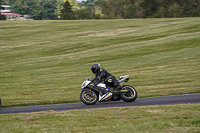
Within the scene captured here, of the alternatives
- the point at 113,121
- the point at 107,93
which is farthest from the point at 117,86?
the point at 113,121

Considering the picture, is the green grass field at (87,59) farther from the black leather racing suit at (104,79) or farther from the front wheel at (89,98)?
the black leather racing suit at (104,79)

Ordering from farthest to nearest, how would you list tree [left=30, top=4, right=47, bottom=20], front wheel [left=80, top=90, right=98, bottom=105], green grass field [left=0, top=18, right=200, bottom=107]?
tree [left=30, top=4, right=47, bottom=20]
green grass field [left=0, top=18, right=200, bottom=107]
front wheel [left=80, top=90, right=98, bottom=105]

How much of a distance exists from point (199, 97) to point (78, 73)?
15372 mm

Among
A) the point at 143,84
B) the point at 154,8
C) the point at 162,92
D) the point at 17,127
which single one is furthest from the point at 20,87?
the point at 154,8

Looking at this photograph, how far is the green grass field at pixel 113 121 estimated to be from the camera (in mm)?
7895

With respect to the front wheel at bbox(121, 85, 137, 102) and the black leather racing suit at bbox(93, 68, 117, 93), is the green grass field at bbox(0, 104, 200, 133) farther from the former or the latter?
the black leather racing suit at bbox(93, 68, 117, 93)

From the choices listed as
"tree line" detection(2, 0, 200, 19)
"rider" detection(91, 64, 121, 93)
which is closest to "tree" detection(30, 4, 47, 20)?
"tree line" detection(2, 0, 200, 19)

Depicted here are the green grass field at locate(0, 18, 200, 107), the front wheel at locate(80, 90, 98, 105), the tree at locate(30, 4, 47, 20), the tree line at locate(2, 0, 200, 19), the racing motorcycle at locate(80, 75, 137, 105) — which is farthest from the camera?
the tree at locate(30, 4, 47, 20)

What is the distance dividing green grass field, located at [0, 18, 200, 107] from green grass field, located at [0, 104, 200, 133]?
4.96m

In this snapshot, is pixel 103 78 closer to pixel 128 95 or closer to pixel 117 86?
pixel 117 86

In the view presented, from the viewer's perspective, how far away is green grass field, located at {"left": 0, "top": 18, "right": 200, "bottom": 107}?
18520mm

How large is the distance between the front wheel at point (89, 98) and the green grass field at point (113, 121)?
2.22m

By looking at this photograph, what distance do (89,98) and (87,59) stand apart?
22538 mm

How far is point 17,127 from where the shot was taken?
8953 mm
